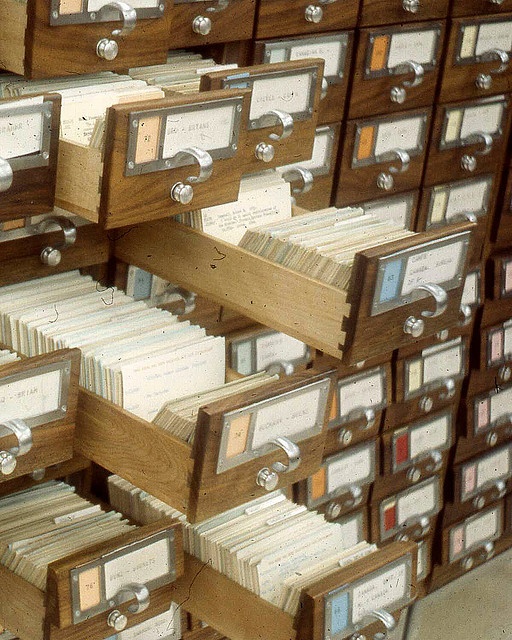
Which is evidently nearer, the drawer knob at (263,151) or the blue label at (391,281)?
the blue label at (391,281)

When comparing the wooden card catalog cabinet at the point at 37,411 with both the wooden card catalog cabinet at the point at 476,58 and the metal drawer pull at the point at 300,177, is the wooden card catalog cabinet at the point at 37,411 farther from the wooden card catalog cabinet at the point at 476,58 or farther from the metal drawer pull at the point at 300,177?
the wooden card catalog cabinet at the point at 476,58

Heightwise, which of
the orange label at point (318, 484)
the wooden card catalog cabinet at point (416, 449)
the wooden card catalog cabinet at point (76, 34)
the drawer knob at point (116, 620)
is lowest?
the wooden card catalog cabinet at point (416, 449)

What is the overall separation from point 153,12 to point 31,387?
0.71 metres

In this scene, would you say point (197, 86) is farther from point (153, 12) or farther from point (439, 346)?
point (439, 346)

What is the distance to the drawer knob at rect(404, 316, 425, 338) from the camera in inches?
86.5

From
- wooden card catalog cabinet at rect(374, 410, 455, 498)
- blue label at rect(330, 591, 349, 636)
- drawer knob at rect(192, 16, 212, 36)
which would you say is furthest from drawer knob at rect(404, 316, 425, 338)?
wooden card catalog cabinet at rect(374, 410, 455, 498)

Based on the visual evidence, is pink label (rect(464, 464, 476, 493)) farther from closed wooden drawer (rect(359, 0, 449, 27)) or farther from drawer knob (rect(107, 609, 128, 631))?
drawer knob (rect(107, 609, 128, 631))

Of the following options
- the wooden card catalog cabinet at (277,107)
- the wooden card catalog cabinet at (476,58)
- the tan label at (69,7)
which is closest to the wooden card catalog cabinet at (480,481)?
the wooden card catalog cabinet at (476,58)

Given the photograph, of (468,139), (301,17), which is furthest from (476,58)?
(301,17)

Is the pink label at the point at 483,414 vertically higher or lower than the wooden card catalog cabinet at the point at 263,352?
lower

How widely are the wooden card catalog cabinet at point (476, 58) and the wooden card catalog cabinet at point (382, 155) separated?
0.12 metres

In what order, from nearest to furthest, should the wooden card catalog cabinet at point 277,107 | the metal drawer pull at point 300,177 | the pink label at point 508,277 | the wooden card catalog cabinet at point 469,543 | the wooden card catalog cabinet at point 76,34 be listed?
the wooden card catalog cabinet at point 76,34 → the wooden card catalog cabinet at point 277,107 → the metal drawer pull at point 300,177 → the pink label at point 508,277 → the wooden card catalog cabinet at point 469,543

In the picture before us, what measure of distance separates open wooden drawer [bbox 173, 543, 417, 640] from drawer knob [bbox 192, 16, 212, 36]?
3.42 feet

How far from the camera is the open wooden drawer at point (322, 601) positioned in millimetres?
2205
